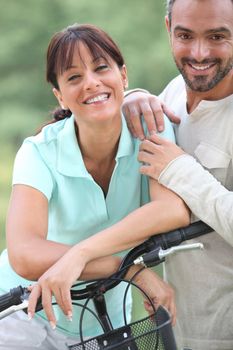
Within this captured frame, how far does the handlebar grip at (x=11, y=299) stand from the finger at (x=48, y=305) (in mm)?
50

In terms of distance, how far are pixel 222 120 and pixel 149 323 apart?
1.96 feet

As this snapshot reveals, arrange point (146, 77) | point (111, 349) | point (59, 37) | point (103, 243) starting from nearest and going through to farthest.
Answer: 1. point (111, 349)
2. point (103, 243)
3. point (59, 37)
4. point (146, 77)

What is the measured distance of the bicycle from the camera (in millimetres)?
1899

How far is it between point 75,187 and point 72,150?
9 centimetres

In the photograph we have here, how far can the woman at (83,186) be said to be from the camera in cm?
211

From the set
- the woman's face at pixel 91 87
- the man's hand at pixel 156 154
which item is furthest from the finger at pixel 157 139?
the woman's face at pixel 91 87

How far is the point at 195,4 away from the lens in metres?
2.29

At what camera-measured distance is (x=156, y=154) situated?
2248mm

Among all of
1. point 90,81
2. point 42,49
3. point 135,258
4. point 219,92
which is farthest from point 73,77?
point 42,49

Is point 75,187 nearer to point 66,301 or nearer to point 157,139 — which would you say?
point 157,139

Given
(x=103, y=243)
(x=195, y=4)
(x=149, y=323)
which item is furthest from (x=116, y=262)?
(x=195, y=4)

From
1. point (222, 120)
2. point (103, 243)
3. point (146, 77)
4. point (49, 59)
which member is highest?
point (49, 59)

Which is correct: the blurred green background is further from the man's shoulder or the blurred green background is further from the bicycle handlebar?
the bicycle handlebar

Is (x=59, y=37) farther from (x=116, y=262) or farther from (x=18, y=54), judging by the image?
(x=18, y=54)
